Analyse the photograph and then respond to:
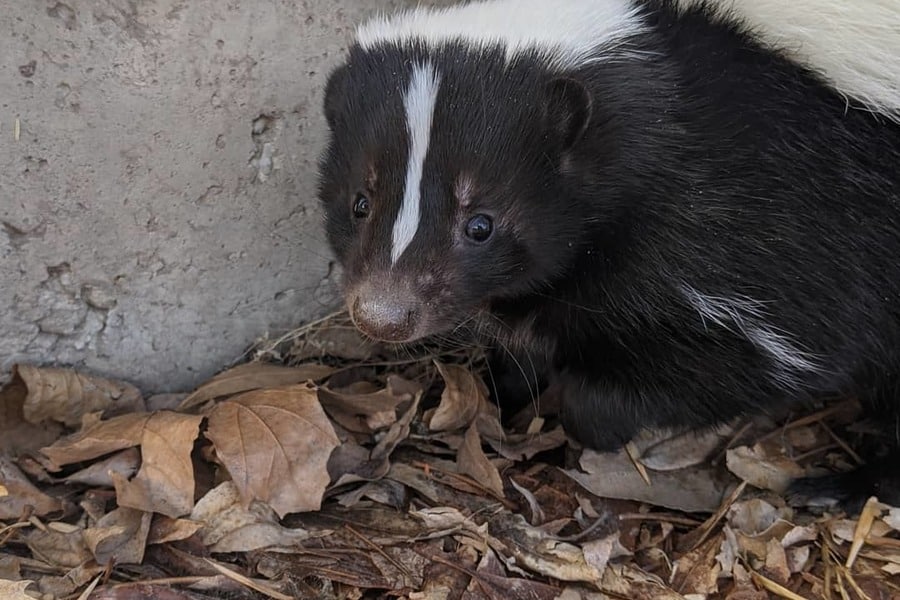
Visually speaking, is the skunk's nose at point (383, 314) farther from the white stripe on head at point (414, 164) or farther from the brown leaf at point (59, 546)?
the brown leaf at point (59, 546)

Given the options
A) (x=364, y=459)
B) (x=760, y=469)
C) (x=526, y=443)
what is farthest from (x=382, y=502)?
(x=760, y=469)

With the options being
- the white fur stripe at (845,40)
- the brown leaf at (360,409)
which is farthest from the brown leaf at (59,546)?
the white fur stripe at (845,40)

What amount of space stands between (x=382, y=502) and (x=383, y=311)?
91 cm

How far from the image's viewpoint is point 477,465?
3.26 m

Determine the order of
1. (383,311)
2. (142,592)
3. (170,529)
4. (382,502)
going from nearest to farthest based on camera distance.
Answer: (383,311) → (142,592) → (170,529) → (382,502)

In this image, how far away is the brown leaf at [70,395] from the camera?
319 centimetres

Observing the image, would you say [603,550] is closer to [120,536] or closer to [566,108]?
[566,108]

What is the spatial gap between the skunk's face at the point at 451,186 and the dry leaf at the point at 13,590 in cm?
121

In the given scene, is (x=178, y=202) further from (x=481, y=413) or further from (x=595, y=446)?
(x=595, y=446)

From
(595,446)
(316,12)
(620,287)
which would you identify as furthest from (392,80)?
(595,446)

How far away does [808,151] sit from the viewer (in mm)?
2812

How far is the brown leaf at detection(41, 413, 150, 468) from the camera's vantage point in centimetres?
304

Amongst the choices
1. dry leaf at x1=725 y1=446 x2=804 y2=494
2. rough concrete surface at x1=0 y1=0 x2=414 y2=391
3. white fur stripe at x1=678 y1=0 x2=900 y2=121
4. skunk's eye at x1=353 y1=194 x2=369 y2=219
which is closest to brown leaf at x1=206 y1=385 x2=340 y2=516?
rough concrete surface at x1=0 y1=0 x2=414 y2=391

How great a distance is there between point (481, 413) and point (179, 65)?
167cm
